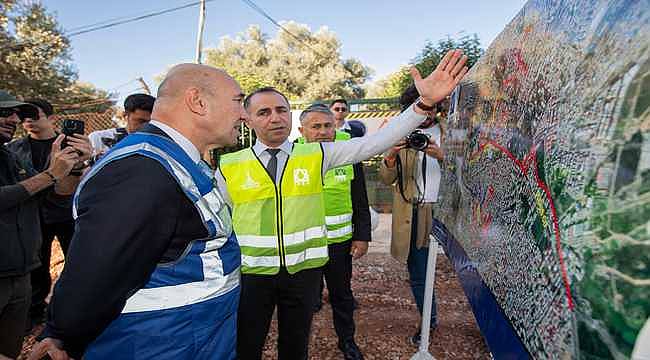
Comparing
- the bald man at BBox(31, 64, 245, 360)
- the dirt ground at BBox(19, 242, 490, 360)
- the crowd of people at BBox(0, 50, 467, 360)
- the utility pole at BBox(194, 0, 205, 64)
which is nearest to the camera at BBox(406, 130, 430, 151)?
the crowd of people at BBox(0, 50, 467, 360)

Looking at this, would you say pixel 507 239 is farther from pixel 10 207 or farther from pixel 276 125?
pixel 10 207

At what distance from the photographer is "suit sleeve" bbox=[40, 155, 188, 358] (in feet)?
3.46

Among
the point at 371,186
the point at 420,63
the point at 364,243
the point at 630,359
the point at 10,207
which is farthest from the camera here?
the point at 420,63

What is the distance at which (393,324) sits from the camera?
371 centimetres

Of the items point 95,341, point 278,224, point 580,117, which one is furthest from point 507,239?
point 95,341

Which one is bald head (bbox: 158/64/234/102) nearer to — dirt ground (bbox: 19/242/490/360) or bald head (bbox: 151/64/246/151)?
bald head (bbox: 151/64/246/151)

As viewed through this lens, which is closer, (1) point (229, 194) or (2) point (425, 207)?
(1) point (229, 194)

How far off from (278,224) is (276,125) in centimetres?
62

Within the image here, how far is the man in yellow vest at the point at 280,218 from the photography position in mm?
2236

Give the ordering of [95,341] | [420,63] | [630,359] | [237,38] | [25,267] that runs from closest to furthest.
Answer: [630,359] → [95,341] → [25,267] → [420,63] → [237,38]

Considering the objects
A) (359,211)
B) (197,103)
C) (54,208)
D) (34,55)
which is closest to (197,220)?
(197,103)

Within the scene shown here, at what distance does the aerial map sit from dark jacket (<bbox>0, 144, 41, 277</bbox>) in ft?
8.33

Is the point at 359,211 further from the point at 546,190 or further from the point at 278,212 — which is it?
the point at 546,190

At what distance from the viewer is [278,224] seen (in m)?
2.23
